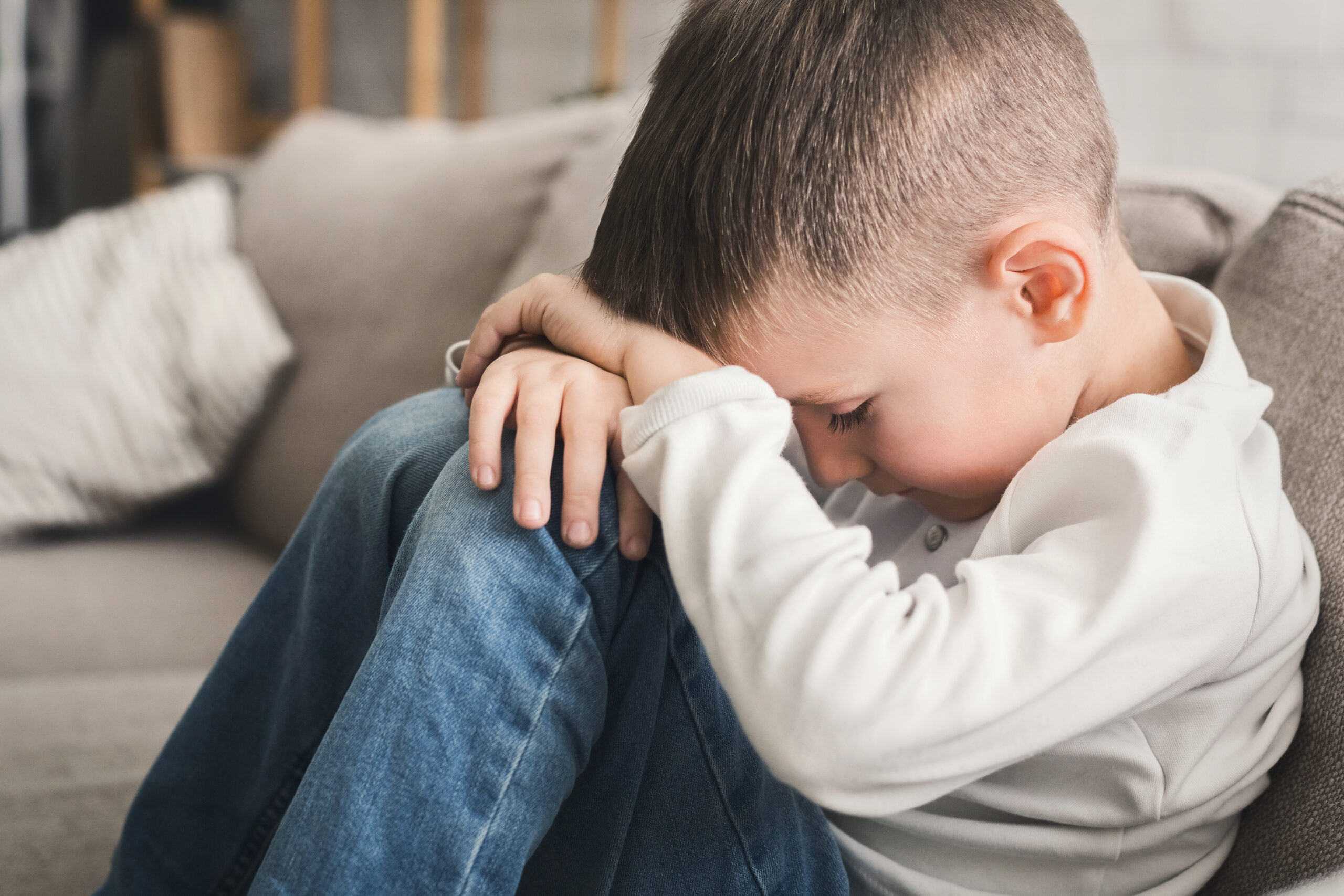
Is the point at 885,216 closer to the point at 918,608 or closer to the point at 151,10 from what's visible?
the point at 918,608

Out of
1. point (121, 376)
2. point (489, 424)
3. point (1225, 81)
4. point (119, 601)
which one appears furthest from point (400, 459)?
point (1225, 81)

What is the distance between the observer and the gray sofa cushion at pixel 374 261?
50.2 inches

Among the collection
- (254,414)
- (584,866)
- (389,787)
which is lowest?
(254,414)

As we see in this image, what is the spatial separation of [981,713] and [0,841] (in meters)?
0.81

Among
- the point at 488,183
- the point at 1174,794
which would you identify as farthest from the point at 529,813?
the point at 488,183

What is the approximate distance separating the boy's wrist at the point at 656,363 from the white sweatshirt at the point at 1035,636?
0.08ft

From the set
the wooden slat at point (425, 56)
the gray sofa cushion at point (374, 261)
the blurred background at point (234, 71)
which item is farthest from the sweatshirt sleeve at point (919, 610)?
the wooden slat at point (425, 56)

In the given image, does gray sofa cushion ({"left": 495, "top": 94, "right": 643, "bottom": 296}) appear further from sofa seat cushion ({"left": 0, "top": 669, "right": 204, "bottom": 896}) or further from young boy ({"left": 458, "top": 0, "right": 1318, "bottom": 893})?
sofa seat cushion ({"left": 0, "top": 669, "right": 204, "bottom": 896})

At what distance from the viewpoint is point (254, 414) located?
4.73 ft

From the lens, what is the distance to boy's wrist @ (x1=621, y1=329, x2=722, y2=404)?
22.5 inches

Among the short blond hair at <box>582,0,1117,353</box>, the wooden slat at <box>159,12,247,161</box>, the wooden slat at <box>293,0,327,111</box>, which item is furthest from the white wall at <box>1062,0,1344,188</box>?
the wooden slat at <box>159,12,247,161</box>

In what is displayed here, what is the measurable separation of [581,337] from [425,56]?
1.93 metres

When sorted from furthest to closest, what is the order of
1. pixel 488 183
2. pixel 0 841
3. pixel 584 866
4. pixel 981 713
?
pixel 488 183
pixel 0 841
pixel 584 866
pixel 981 713

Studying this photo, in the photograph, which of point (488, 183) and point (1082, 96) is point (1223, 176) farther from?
point (488, 183)
